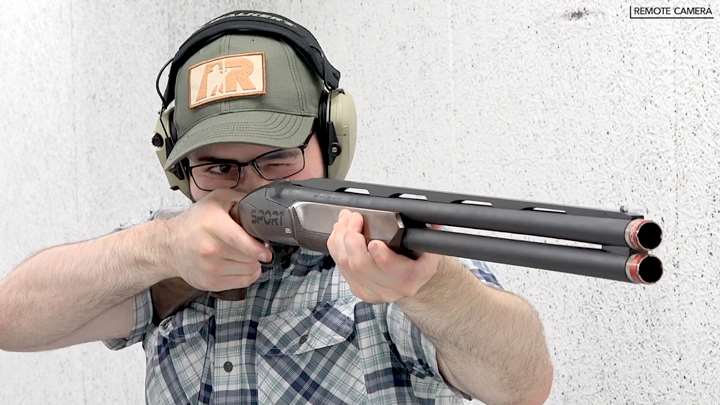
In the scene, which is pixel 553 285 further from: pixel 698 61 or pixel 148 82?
pixel 148 82

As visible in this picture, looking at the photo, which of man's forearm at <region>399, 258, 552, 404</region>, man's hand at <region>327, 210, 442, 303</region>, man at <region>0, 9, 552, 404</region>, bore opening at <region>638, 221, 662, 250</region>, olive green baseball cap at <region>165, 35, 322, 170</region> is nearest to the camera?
bore opening at <region>638, 221, 662, 250</region>

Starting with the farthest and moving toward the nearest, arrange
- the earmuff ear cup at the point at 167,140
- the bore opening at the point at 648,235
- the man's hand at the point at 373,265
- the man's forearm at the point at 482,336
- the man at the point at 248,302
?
the earmuff ear cup at the point at 167,140
the man at the point at 248,302
the man's forearm at the point at 482,336
the man's hand at the point at 373,265
the bore opening at the point at 648,235

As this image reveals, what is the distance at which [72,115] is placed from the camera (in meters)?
2.89

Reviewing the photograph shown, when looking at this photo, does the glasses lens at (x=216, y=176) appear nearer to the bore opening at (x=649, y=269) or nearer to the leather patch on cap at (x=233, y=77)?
the leather patch on cap at (x=233, y=77)

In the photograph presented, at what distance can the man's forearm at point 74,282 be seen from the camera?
4.41 ft

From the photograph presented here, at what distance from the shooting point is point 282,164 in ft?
4.36

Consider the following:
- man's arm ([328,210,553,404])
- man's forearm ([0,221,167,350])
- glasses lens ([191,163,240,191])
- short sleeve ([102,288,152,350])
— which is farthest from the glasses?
man's arm ([328,210,553,404])

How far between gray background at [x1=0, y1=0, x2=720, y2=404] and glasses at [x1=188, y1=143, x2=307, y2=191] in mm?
561

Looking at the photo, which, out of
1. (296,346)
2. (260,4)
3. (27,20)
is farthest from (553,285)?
(27,20)

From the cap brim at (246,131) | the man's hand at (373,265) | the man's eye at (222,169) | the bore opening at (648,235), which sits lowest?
the man's hand at (373,265)

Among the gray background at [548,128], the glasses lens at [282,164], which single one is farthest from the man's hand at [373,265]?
the gray background at [548,128]

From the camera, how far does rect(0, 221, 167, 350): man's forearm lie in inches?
52.9

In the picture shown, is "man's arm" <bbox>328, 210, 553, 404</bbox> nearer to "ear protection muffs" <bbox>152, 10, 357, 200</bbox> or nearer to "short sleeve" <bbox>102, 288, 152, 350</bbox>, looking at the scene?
"ear protection muffs" <bbox>152, 10, 357, 200</bbox>

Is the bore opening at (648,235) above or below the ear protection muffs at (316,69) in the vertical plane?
below
